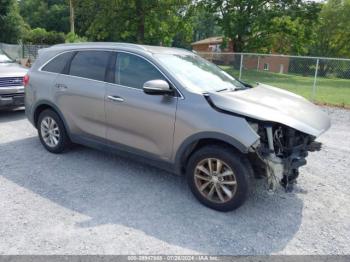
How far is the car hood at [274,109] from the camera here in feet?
11.5

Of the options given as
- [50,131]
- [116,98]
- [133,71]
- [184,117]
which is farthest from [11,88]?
[184,117]

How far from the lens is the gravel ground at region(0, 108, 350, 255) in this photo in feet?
10.3

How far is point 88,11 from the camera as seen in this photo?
23.1 m

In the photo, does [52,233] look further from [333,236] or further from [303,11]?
[303,11]

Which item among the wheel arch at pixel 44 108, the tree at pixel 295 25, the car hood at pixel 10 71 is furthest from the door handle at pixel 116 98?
the tree at pixel 295 25

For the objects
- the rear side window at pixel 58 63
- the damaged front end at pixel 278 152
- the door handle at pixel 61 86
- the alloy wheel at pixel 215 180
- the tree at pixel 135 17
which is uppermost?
the tree at pixel 135 17

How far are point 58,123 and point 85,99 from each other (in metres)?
0.78

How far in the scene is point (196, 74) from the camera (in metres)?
4.35

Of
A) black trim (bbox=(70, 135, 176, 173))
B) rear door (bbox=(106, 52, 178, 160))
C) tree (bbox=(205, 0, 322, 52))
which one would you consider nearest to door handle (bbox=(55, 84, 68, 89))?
black trim (bbox=(70, 135, 176, 173))

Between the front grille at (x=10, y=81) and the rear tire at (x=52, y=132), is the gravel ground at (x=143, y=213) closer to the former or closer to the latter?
the rear tire at (x=52, y=132)

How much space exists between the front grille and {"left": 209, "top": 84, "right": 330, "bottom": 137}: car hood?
555 cm

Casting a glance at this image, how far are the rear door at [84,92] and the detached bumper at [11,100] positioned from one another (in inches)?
117

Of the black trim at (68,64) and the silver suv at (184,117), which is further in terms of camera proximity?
the black trim at (68,64)

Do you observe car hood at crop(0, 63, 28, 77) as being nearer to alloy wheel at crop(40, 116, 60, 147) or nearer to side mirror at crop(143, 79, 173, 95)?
alloy wheel at crop(40, 116, 60, 147)
